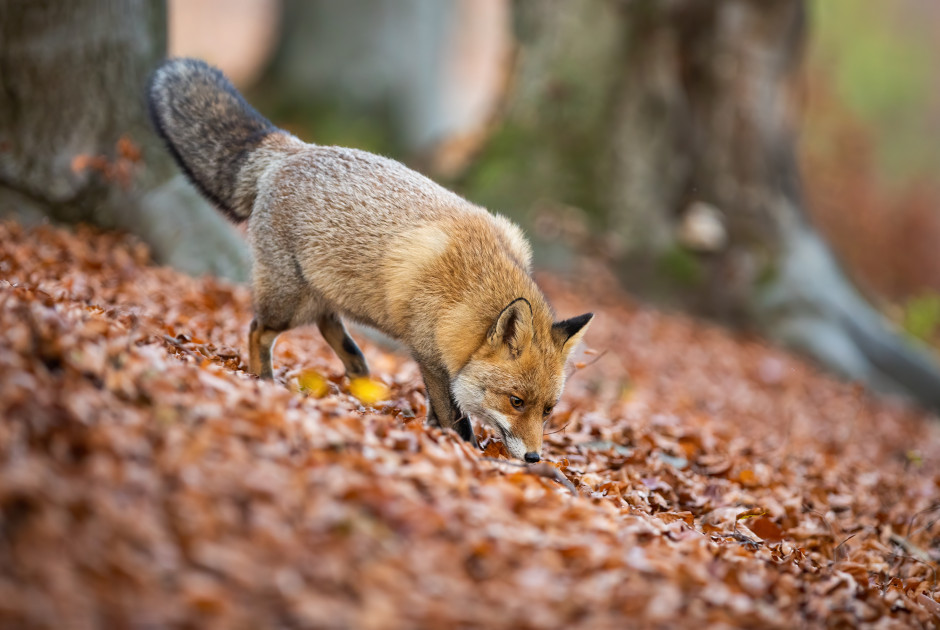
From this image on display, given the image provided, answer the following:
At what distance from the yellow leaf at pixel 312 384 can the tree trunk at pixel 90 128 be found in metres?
2.94

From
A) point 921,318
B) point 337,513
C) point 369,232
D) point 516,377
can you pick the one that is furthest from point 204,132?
point 921,318

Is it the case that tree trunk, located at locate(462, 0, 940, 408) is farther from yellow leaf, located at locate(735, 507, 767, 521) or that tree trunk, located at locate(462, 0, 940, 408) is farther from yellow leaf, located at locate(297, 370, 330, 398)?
yellow leaf, located at locate(735, 507, 767, 521)

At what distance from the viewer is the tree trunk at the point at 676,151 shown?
12.4 meters

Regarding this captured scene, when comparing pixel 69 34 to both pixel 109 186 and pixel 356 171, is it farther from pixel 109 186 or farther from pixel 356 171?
pixel 356 171

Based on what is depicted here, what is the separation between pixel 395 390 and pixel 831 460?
4.83 metres

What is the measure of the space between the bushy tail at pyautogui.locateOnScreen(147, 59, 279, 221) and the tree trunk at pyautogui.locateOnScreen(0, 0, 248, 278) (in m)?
1.82

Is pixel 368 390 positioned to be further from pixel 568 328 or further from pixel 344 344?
pixel 568 328

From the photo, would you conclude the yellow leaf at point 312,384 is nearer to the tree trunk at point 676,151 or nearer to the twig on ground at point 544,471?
the twig on ground at point 544,471

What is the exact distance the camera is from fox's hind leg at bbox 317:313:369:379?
5867mm

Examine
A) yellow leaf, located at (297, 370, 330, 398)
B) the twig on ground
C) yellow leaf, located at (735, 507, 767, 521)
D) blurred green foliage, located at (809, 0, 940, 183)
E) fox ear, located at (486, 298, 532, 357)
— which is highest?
blurred green foliage, located at (809, 0, 940, 183)

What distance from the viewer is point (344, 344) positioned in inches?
231

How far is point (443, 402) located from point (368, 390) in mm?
629

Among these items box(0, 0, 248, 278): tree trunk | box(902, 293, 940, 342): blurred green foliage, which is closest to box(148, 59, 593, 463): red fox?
box(0, 0, 248, 278): tree trunk

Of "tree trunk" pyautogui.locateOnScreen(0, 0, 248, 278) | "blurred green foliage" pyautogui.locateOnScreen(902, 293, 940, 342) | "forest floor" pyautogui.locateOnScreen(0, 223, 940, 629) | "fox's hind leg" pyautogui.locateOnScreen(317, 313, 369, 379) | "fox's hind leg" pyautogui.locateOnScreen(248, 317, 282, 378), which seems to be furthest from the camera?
"blurred green foliage" pyautogui.locateOnScreen(902, 293, 940, 342)
